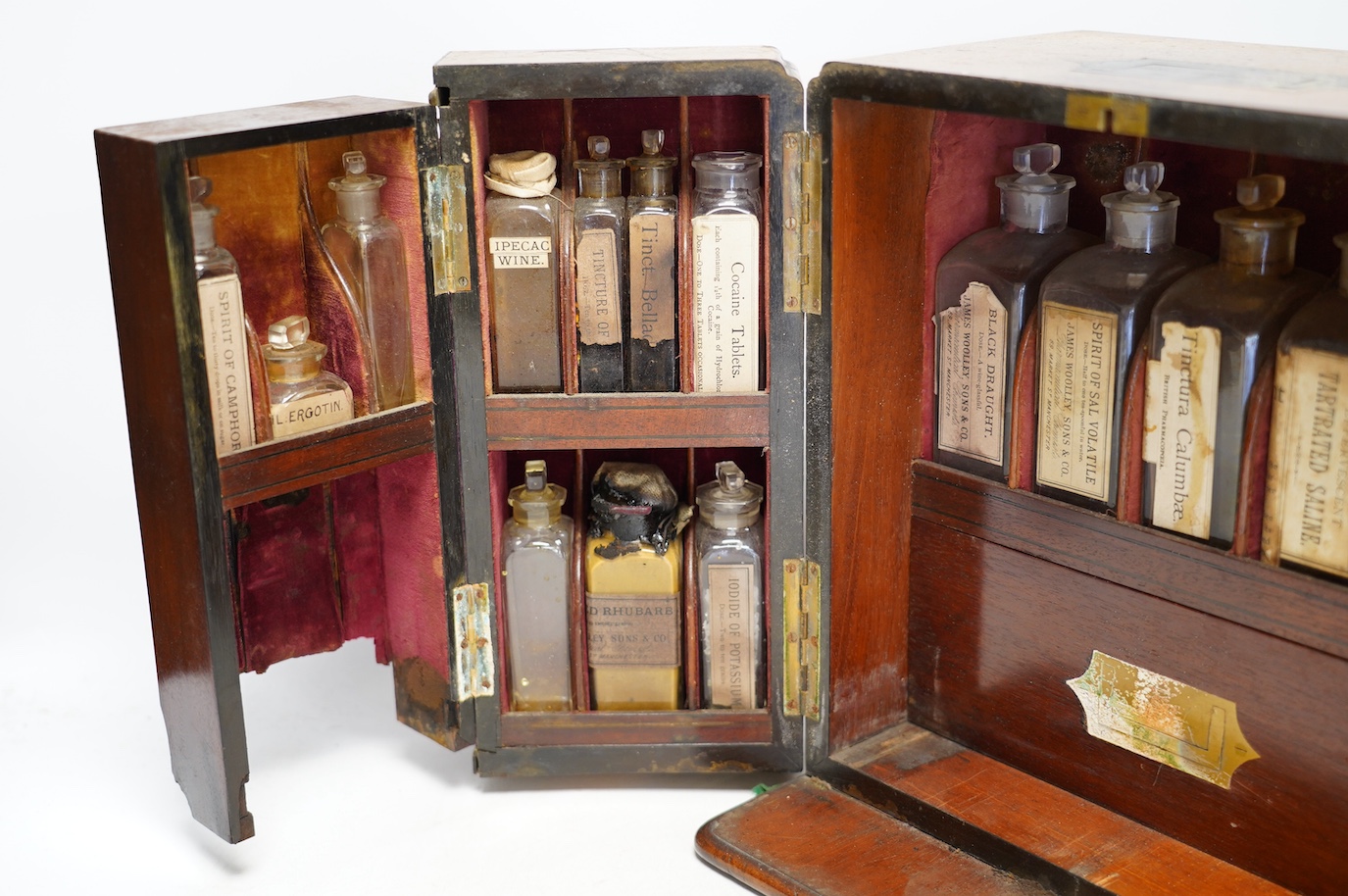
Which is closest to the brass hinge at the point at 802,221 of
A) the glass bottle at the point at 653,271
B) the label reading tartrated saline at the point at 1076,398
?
the glass bottle at the point at 653,271

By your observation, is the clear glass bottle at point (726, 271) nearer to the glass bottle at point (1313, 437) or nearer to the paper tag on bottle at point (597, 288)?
the paper tag on bottle at point (597, 288)

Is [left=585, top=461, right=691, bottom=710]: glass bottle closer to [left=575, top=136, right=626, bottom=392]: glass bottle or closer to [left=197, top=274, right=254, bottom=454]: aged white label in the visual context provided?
[left=575, top=136, right=626, bottom=392]: glass bottle

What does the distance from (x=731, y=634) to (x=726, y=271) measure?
16.0 inches

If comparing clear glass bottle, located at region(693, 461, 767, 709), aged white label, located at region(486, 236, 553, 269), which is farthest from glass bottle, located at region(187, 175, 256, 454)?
clear glass bottle, located at region(693, 461, 767, 709)

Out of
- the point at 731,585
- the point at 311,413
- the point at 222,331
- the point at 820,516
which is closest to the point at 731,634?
the point at 731,585

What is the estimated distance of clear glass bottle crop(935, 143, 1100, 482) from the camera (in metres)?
1.61

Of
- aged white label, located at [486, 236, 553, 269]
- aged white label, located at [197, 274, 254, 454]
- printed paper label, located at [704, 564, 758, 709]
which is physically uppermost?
aged white label, located at [486, 236, 553, 269]

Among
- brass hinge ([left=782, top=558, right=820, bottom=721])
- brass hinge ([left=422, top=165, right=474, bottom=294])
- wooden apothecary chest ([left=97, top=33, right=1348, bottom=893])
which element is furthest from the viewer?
brass hinge ([left=782, top=558, right=820, bottom=721])

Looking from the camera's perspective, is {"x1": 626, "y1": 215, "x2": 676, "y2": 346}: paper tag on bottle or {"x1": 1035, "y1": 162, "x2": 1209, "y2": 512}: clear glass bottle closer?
{"x1": 1035, "y1": 162, "x2": 1209, "y2": 512}: clear glass bottle

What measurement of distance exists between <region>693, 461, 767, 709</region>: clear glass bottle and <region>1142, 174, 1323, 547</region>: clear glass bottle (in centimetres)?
44

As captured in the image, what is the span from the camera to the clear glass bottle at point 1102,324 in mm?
1508

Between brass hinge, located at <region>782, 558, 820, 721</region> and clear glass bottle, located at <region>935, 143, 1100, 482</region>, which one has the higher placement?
clear glass bottle, located at <region>935, 143, 1100, 482</region>

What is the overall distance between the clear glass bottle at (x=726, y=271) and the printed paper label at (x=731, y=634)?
0.22m

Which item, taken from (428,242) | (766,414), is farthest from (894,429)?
(428,242)
